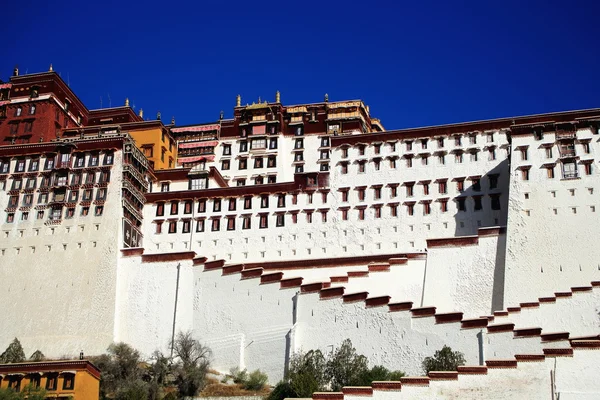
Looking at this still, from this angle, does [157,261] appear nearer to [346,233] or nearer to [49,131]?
[346,233]

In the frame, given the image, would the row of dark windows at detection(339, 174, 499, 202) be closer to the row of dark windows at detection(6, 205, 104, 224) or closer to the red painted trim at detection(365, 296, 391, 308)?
the red painted trim at detection(365, 296, 391, 308)

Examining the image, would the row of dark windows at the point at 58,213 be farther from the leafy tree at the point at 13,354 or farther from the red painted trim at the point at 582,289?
the red painted trim at the point at 582,289

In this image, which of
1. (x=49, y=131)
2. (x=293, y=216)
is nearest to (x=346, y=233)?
(x=293, y=216)

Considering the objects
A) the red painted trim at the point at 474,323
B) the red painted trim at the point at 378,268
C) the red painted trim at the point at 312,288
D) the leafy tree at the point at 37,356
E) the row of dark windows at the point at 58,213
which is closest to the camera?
the red painted trim at the point at 474,323

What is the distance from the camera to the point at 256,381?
154 ft

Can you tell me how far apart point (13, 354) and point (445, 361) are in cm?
2493

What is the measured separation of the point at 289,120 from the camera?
75.0 metres

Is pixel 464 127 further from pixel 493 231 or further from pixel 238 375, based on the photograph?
pixel 238 375

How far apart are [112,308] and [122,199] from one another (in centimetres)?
797

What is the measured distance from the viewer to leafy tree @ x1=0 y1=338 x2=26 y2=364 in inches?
1999

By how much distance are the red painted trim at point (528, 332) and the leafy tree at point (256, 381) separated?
1334cm

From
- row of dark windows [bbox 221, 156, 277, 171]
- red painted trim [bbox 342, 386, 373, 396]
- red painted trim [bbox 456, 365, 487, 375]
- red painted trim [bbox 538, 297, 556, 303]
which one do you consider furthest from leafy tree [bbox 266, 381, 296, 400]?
row of dark windows [bbox 221, 156, 277, 171]

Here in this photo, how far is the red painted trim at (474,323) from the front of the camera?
143ft

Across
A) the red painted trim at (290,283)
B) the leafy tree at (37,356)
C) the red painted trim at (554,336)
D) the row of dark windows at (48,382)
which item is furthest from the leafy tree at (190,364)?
the red painted trim at (554,336)
